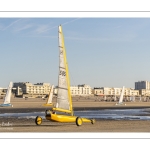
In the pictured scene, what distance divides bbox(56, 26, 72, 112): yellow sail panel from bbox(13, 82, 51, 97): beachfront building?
9037 centimetres

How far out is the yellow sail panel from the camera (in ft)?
80.4

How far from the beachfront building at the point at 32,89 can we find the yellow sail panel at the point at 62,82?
Answer: 90.4 meters

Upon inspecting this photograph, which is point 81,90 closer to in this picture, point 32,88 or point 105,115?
point 32,88

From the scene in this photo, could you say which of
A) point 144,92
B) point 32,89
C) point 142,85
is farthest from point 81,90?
point 144,92


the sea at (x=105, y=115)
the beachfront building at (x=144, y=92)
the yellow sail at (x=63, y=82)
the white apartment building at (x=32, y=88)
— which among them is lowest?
the sea at (x=105, y=115)

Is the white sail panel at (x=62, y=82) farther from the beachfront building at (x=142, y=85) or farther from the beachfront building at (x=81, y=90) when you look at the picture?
the beachfront building at (x=81, y=90)

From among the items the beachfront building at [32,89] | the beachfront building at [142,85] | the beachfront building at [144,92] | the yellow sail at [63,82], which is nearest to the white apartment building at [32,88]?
the beachfront building at [32,89]

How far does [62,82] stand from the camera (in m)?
24.8

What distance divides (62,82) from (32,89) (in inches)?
3953

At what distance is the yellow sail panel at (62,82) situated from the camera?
24516 millimetres

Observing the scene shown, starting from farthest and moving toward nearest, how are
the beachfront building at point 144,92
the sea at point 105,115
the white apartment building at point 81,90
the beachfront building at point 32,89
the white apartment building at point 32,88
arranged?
1. the beachfront building at point 144,92
2. the white apartment building at point 32,88
3. the beachfront building at point 32,89
4. the white apartment building at point 81,90
5. the sea at point 105,115
